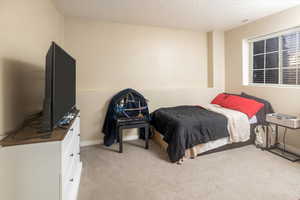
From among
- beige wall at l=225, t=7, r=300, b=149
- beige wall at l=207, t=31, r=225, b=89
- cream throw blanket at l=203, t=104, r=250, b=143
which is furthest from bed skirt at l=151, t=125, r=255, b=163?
beige wall at l=207, t=31, r=225, b=89

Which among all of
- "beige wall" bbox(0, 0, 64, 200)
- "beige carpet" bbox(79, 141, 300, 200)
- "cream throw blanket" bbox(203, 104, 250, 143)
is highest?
"beige wall" bbox(0, 0, 64, 200)

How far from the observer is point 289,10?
2773mm

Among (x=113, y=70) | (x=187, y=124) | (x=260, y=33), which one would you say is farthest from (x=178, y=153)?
(x=260, y=33)

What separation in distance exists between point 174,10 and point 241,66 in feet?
6.78

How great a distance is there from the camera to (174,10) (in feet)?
9.30

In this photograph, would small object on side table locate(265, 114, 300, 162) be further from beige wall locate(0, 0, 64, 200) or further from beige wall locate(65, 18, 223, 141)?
beige wall locate(0, 0, 64, 200)

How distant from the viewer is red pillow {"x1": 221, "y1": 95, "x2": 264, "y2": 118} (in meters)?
3.00

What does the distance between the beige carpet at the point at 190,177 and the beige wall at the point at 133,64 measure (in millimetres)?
1126

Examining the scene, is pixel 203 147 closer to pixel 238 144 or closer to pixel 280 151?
pixel 238 144

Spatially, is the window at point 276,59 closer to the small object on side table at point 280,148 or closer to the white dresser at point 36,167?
the small object on side table at point 280,148

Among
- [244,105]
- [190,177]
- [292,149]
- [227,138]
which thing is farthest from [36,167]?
[292,149]

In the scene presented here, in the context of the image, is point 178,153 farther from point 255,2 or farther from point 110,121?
point 255,2

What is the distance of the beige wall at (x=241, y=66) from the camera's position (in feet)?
9.03

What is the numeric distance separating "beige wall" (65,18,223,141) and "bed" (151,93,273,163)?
36.8 inches
